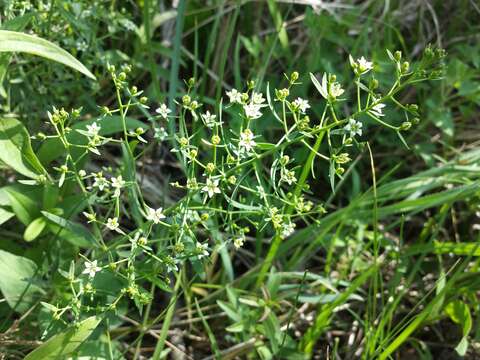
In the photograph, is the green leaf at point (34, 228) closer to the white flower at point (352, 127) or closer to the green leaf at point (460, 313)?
the white flower at point (352, 127)

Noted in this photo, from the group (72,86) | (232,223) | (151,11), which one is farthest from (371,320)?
(151,11)

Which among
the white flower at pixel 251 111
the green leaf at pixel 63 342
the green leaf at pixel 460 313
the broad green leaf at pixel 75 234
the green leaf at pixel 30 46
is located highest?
the green leaf at pixel 30 46

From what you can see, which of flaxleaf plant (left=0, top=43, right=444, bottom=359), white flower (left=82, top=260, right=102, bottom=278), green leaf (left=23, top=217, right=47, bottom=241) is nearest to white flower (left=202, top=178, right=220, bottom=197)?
flaxleaf plant (left=0, top=43, right=444, bottom=359)

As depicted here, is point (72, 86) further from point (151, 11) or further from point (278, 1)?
point (278, 1)

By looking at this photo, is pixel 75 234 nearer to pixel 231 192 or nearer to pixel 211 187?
pixel 211 187

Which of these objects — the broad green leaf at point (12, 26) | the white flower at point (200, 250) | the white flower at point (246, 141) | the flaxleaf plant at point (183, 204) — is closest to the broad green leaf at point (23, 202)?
the flaxleaf plant at point (183, 204)
